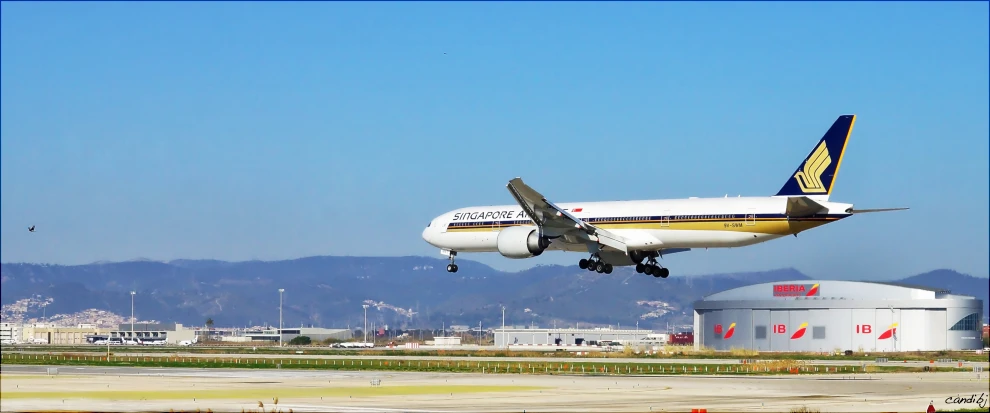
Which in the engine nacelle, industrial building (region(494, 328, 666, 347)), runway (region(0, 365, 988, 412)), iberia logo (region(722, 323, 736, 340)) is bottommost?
industrial building (region(494, 328, 666, 347))

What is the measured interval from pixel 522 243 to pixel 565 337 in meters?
115

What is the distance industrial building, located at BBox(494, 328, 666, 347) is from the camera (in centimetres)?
16875

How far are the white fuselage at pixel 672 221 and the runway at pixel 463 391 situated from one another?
286 inches

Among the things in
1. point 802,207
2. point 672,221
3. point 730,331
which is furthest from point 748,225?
point 730,331

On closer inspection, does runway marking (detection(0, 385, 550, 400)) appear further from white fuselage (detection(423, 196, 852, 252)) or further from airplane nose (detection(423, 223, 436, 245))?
airplane nose (detection(423, 223, 436, 245))

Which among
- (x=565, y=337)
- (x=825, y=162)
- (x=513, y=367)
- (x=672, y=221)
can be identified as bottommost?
(x=565, y=337)

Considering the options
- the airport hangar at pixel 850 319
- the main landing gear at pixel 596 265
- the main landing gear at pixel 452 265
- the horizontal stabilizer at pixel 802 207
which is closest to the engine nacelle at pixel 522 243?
the main landing gear at pixel 596 265

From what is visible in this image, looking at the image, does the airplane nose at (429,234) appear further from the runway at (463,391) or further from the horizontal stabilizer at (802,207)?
the horizontal stabilizer at (802,207)

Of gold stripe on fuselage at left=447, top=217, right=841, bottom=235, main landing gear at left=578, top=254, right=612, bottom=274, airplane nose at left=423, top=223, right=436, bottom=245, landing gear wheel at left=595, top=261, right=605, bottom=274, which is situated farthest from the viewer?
airplane nose at left=423, top=223, right=436, bottom=245

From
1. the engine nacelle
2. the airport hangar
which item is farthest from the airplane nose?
the airport hangar

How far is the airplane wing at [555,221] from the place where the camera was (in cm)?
6450

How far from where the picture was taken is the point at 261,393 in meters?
47.2

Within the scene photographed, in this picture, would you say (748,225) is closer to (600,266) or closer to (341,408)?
(600,266)

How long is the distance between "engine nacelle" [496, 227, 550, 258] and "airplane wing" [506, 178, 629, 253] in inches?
23.7
